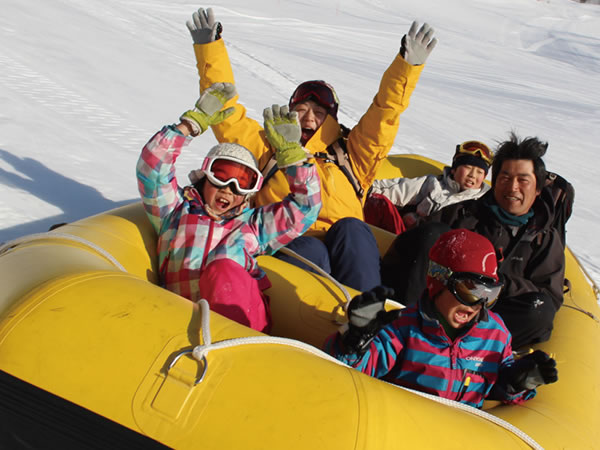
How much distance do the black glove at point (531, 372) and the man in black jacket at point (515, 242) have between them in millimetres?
671

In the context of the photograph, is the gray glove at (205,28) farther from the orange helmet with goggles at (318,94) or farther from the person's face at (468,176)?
the person's face at (468,176)

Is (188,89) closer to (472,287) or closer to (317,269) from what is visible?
(317,269)

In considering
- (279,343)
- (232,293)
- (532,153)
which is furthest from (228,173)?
(532,153)

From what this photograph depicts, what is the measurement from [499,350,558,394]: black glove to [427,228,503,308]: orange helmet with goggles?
0.66 ft

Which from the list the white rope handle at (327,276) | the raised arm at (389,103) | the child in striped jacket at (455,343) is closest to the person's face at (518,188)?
the raised arm at (389,103)

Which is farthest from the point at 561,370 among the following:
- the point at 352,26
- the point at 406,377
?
the point at 352,26

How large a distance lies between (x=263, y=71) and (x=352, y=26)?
9.58 meters

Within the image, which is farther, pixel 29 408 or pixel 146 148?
pixel 146 148

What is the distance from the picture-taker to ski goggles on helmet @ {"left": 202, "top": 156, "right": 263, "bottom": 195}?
2.25m

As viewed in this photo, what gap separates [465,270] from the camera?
178 cm

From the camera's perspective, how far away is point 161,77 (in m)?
7.46

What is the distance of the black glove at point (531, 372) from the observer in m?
1.72

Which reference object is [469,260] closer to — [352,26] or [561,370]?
[561,370]

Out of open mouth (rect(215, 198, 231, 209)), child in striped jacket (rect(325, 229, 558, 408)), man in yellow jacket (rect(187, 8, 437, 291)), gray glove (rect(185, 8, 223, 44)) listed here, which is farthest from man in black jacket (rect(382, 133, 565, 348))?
gray glove (rect(185, 8, 223, 44))
